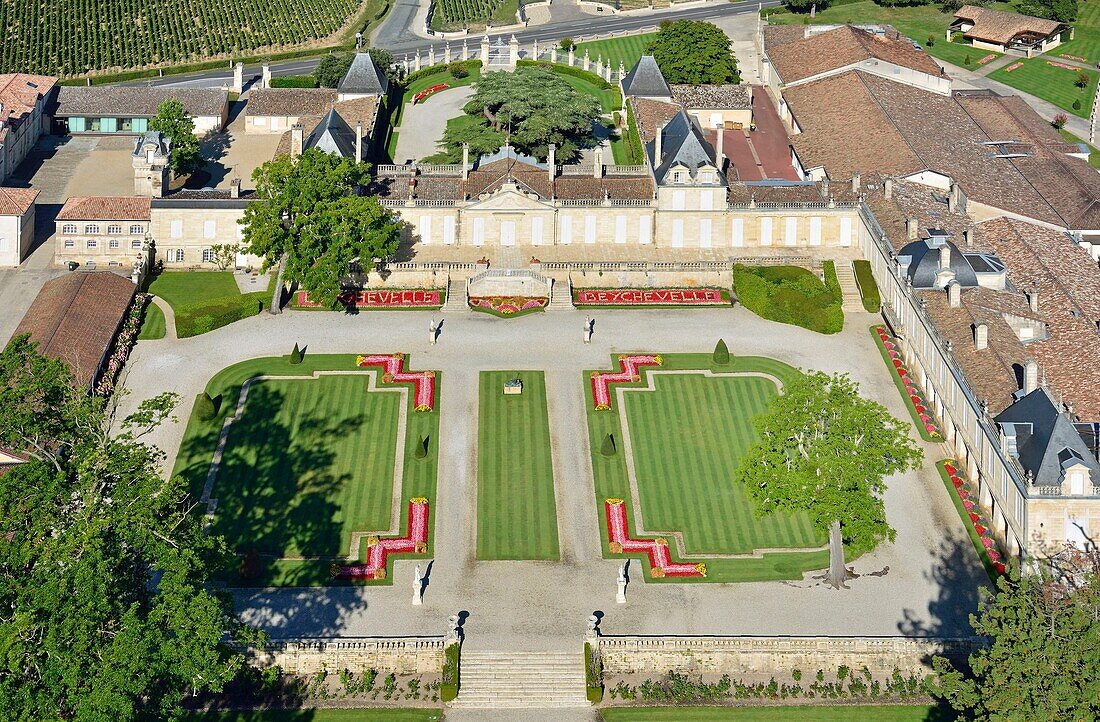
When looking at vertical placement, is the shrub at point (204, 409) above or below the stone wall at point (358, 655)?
above

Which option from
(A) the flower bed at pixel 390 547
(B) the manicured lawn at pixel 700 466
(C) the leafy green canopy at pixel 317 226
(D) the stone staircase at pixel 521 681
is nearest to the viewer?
(D) the stone staircase at pixel 521 681

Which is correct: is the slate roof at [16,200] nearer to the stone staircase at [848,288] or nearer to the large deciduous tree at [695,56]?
the stone staircase at [848,288]

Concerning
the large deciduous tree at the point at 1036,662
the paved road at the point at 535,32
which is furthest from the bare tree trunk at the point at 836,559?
the paved road at the point at 535,32

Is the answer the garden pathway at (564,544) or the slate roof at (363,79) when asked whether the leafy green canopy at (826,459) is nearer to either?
the garden pathway at (564,544)

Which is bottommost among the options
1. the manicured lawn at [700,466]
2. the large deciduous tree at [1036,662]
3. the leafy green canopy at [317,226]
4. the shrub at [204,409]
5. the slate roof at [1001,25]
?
the slate roof at [1001,25]

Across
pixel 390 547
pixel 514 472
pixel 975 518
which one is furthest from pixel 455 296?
pixel 975 518

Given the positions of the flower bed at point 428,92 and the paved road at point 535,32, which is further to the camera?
the paved road at point 535,32

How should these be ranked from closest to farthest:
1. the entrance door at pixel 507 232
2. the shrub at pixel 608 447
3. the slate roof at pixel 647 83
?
1. the shrub at pixel 608 447
2. the entrance door at pixel 507 232
3. the slate roof at pixel 647 83
